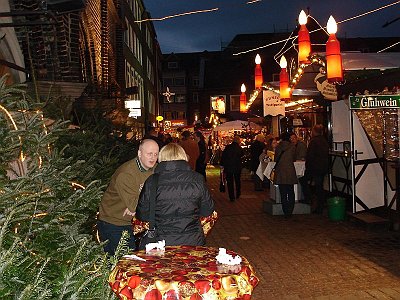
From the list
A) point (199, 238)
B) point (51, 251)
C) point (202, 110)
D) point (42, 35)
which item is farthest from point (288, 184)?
point (202, 110)

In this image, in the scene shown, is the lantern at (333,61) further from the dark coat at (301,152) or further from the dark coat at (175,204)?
the dark coat at (175,204)

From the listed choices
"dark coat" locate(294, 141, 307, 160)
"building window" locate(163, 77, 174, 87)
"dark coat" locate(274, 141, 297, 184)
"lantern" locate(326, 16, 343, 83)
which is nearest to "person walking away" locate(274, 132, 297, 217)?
"dark coat" locate(274, 141, 297, 184)

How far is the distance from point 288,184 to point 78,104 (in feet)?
16.1

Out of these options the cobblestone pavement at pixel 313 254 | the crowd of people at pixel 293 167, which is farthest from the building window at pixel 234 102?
the crowd of people at pixel 293 167

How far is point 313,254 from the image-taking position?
28.6ft

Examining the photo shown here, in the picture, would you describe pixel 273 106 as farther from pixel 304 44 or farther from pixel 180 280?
pixel 180 280

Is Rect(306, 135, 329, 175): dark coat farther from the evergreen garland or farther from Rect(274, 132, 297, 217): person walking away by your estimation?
the evergreen garland

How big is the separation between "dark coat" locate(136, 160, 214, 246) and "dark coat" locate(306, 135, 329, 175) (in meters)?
7.95

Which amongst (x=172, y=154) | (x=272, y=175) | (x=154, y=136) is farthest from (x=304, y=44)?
(x=172, y=154)

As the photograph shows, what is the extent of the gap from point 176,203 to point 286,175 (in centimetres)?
772

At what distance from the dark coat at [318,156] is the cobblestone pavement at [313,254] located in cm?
106

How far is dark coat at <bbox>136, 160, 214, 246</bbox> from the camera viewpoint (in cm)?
473

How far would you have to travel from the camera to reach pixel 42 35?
11.2 meters

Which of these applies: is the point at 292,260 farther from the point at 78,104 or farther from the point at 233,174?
the point at 233,174
